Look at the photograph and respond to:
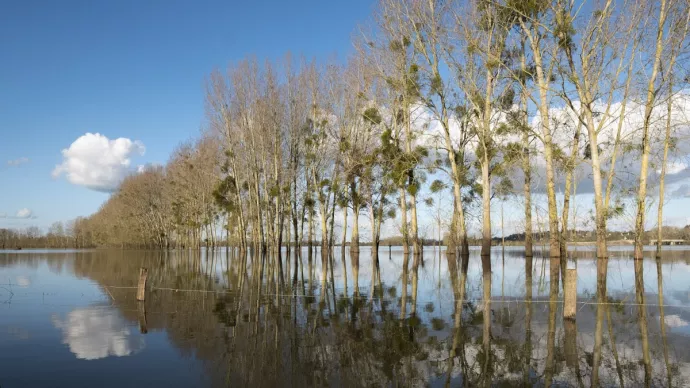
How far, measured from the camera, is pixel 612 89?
23.0m

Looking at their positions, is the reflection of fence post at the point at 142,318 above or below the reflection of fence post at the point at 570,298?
below

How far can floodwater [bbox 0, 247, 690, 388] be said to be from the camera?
614 cm

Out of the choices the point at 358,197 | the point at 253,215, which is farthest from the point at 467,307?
the point at 253,215

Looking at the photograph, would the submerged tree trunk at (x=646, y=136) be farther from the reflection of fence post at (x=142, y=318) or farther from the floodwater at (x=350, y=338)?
the reflection of fence post at (x=142, y=318)

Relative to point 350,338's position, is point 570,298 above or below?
above

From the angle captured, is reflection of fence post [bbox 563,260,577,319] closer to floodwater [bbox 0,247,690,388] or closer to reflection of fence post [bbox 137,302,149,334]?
floodwater [bbox 0,247,690,388]

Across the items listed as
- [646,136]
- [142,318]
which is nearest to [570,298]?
[142,318]

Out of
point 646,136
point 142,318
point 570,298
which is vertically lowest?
point 142,318

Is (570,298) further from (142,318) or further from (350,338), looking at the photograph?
(142,318)

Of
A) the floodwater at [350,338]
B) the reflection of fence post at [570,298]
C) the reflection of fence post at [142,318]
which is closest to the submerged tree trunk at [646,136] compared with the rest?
the floodwater at [350,338]

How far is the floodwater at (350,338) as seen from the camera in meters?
6.14

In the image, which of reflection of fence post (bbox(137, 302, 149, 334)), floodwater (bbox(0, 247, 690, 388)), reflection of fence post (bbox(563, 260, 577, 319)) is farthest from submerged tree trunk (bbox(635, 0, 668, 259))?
reflection of fence post (bbox(137, 302, 149, 334))

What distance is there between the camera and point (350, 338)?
815 centimetres

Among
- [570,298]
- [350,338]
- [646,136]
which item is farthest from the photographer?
[646,136]
